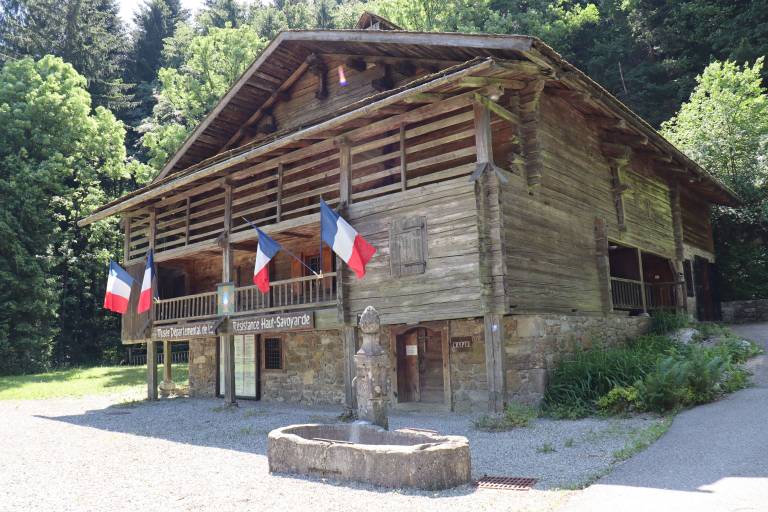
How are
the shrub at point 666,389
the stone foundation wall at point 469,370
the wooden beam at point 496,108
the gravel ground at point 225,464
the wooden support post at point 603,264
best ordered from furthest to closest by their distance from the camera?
the wooden support post at point 603,264, the stone foundation wall at point 469,370, the wooden beam at point 496,108, the shrub at point 666,389, the gravel ground at point 225,464

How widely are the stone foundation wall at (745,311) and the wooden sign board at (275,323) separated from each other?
17758mm

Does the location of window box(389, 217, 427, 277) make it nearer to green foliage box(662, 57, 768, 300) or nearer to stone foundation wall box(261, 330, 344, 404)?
stone foundation wall box(261, 330, 344, 404)

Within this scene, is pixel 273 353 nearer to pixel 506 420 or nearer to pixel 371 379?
pixel 506 420

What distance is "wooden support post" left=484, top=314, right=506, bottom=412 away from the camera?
38.2 feet

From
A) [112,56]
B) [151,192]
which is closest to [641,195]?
[151,192]

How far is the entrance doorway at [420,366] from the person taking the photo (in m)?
14.3

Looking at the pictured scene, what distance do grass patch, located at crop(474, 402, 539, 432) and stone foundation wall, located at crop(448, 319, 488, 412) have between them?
1.71m

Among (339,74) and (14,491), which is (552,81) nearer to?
(339,74)

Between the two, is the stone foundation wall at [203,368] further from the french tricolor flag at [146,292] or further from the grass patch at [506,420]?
the grass patch at [506,420]

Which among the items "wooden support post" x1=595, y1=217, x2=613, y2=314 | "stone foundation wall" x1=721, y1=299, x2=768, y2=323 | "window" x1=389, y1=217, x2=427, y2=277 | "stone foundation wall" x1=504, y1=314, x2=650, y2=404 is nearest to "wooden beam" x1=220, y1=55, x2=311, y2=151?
"window" x1=389, y1=217, x2=427, y2=277

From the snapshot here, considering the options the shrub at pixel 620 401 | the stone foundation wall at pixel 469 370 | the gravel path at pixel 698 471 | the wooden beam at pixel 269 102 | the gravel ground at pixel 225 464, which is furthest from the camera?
the wooden beam at pixel 269 102

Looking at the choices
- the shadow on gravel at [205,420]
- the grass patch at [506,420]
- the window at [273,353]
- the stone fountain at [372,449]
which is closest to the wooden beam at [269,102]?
the window at [273,353]

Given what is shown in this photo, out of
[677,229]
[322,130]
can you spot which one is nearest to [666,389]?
[322,130]

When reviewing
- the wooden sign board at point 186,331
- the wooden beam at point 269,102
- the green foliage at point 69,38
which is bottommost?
the wooden sign board at point 186,331
